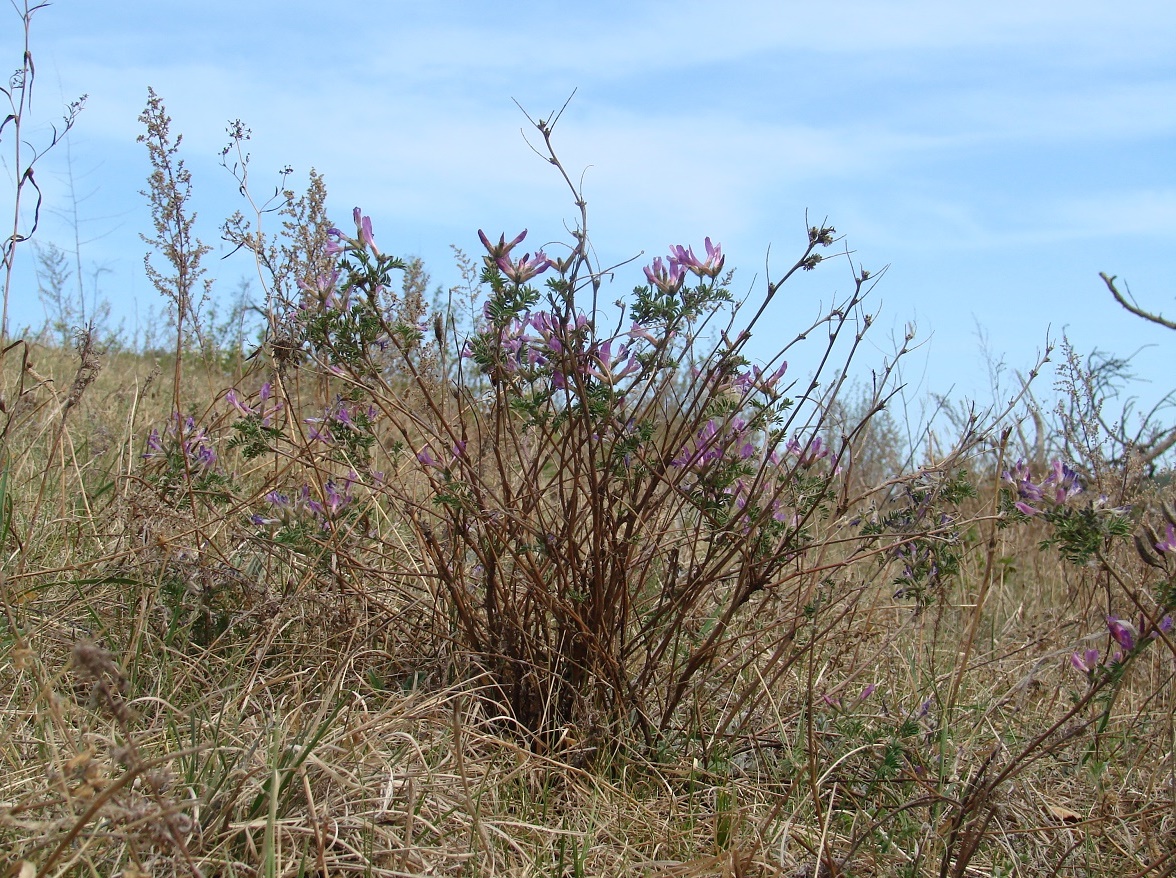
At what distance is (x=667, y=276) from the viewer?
2162 mm

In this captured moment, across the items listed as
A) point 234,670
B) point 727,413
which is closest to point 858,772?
point 727,413

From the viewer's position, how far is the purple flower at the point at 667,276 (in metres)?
2.15

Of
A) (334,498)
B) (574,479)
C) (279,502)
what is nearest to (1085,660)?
(574,479)

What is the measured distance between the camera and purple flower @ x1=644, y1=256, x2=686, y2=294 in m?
2.15

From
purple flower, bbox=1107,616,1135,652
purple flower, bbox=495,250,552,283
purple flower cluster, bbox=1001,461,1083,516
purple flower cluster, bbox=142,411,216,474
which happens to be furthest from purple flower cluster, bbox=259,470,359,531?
purple flower, bbox=1107,616,1135,652

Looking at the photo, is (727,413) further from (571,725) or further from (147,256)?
(147,256)

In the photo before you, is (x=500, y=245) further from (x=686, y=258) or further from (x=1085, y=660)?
(x=1085, y=660)

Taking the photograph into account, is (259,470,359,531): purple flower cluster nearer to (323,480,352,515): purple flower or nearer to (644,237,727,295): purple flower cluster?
(323,480,352,515): purple flower

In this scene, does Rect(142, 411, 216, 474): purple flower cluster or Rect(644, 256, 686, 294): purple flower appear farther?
Rect(142, 411, 216, 474): purple flower cluster

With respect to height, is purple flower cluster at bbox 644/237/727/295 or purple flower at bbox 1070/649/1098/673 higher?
purple flower cluster at bbox 644/237/727/295

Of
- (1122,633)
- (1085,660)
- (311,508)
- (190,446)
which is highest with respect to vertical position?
(190,446)

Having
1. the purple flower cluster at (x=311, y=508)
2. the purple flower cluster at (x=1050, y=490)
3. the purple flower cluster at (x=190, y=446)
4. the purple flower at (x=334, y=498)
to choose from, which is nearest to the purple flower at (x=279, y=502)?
the purple flower cluster at (x=311, y=508)

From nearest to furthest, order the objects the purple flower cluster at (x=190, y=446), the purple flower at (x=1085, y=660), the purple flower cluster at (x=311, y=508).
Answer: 1. the purple flower at (x=1085, y=660)
2. the purple flower cluster at (x=311, y=508)
3. the purple flower cluster at (x=190, y=446)

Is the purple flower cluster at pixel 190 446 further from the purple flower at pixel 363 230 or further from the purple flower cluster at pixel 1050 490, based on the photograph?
the purple flower cluster at pixel 1050 490
